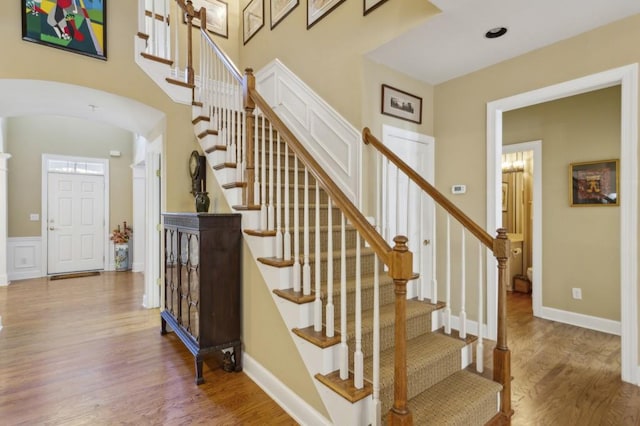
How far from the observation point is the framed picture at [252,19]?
14.5 ft

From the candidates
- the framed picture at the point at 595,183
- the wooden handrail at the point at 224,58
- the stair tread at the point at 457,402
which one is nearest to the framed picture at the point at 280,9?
Answer: the wooden handrail at the point at 224,58

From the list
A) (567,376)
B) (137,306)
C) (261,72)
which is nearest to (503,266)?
(567,376)

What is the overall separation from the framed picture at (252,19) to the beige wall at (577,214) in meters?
3.75

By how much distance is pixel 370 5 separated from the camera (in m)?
2.84

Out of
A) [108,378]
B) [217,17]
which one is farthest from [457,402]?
[217,17]

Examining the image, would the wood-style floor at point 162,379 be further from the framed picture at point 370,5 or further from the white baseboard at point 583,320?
the framed picture at point 370,5

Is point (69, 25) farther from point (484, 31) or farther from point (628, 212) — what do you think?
point (628, 212)

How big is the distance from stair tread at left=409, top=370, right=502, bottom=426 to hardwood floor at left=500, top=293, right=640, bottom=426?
33cm

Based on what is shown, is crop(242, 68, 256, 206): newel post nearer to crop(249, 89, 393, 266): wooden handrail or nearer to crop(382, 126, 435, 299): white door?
crop(249, 89, 393, 266): wooden handrail

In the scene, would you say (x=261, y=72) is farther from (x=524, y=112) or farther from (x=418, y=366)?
(x=418, y=366)

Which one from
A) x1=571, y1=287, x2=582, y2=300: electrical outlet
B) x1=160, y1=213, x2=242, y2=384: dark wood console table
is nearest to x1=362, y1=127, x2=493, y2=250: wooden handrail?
x1=160, y1=213, x2=242, y2=384: dark wood console table

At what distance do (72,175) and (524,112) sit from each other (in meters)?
7.94

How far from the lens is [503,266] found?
78.2 inches

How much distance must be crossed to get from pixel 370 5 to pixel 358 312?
2.68 meters
